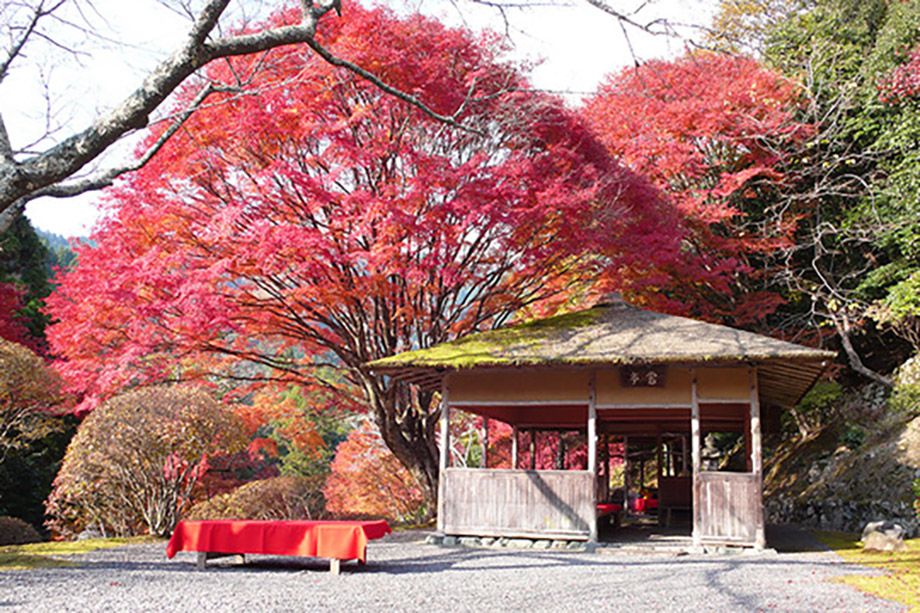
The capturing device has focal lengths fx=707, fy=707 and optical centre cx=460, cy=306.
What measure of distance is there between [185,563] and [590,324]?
244 inches

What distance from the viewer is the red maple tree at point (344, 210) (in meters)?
10.1

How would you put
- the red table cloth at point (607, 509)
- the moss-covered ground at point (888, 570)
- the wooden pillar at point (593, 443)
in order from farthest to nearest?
the red table cloth at point (607, 509), the wooden pillar at point (593, 443), the moss-covered ground at point (888, 570)

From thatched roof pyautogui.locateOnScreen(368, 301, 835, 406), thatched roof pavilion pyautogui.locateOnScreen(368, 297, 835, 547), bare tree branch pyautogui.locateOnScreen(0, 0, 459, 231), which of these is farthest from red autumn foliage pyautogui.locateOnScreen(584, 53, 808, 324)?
bare tree branch pyautogui.locateOnScreen(0, 0, 459, 231)

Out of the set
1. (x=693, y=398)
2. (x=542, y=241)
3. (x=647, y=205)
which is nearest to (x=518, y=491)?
(x=693, y=398)

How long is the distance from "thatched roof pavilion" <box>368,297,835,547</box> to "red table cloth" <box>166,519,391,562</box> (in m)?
2.71

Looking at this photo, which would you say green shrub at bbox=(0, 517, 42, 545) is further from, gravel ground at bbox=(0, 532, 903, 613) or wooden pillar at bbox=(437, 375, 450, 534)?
wooden pillar at bbox=(437, 375, 450, 534)

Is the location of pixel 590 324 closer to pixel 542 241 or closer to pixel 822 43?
pixel 542 241

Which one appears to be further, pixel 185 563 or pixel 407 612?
pixel 185 563

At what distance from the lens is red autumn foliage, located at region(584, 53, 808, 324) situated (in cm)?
1519

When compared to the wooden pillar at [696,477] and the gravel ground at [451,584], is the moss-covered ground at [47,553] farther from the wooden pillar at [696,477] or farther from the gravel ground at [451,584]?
the wooden pillar at [696,477]

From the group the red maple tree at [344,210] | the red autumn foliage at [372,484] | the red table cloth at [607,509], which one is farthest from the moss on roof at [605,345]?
the red autumn foliage at [372,484]

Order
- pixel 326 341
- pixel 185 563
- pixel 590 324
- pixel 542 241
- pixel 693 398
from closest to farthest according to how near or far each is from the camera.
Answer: pixel 185 563
pixel 693 398
pixel 590 324
pixel 542 241
pixel 326 341

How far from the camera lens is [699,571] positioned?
7.14 m

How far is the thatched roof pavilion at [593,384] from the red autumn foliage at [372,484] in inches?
324
